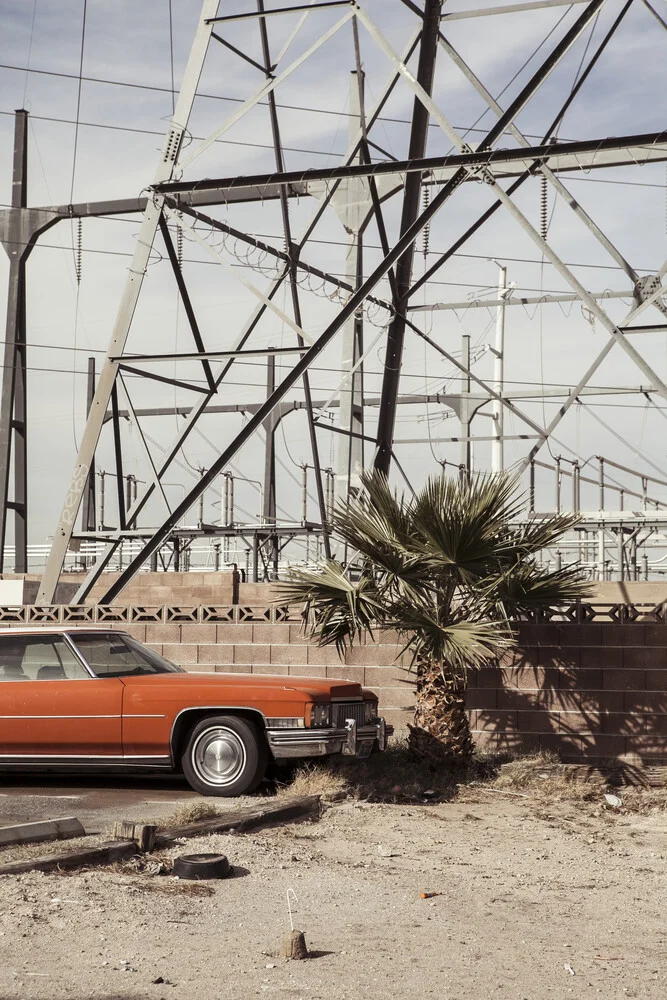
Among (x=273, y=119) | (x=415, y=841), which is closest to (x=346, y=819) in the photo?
(x=415, y=841)

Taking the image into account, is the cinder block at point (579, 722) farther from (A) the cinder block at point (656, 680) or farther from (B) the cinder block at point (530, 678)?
(A) the cinder block at point (656, 680)

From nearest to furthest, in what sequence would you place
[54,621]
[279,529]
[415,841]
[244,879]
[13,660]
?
1. [244,879]
2. [415,841]
3. [13,660]
4. [54,621]
5. [279,529]

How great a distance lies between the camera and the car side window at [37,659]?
10.9 meters

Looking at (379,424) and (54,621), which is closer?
(54,621)

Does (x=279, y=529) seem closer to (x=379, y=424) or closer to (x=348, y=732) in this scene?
(x=379, y=424)

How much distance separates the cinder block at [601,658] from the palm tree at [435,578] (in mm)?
935

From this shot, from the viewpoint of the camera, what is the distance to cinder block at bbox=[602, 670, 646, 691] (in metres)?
12.1

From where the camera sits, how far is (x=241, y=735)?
10.2 metres

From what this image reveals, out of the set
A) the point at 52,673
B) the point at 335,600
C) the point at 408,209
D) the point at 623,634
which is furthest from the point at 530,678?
the point at 408,209

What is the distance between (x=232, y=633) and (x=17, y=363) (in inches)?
526

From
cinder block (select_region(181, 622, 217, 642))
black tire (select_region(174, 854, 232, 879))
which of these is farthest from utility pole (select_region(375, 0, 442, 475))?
black tire (select_region(174, 854, 232, 879))

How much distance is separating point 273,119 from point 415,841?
12.0 m

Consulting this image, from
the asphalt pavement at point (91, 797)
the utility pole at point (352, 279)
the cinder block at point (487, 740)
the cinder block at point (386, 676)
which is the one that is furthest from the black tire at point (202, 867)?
the utility pole at point (352, 279)

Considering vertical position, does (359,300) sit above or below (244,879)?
above
